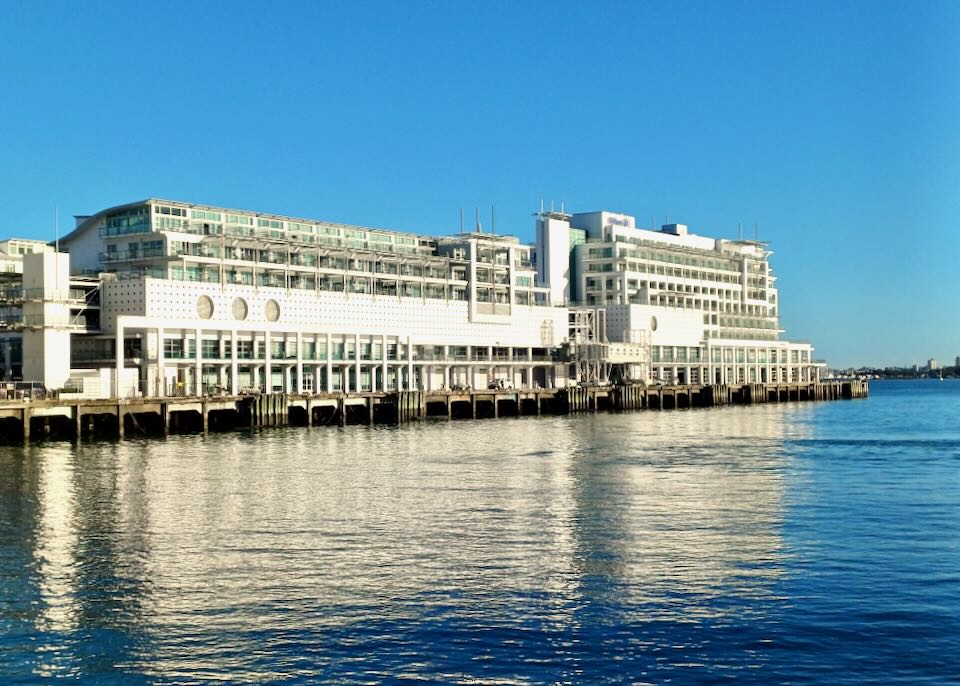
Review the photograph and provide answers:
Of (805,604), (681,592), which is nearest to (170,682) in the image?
(681,592)

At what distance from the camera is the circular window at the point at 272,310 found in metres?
103

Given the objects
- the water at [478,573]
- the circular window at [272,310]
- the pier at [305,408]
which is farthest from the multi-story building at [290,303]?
the water at [478,573]

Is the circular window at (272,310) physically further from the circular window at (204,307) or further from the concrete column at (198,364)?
the concrete column at (198,364)

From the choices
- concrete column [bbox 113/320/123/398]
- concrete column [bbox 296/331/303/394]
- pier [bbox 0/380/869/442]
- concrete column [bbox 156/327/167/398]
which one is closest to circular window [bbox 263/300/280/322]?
concrete column [bbox 296/331/303/394]

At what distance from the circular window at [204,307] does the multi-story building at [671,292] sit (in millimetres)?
64595

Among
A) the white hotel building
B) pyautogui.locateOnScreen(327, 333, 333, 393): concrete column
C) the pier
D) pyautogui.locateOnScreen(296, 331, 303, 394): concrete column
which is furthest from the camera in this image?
pyautogui.locateOnScreen(327, 333, 333, 393): concrete column

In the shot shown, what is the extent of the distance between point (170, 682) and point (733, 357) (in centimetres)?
16131

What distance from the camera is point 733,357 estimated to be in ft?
576

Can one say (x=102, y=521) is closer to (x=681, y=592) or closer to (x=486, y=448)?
(x=681, y=592)

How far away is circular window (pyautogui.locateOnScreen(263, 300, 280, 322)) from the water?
45.9 meters

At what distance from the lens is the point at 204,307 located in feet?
318

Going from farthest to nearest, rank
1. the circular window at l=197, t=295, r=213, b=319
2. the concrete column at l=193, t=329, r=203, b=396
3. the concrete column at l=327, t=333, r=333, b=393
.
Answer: the concrete column at l=327, t=333, r=333, b=393
the circular window at l=197, t=295, r=213, b=319
the concrete column at l=193, t=329, r=203, b=396

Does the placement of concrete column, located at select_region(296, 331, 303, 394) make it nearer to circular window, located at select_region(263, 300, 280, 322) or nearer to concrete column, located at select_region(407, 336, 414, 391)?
circular window, located at select_region(263, 300, 280, 322)

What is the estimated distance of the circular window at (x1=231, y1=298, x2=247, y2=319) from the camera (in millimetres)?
100000
